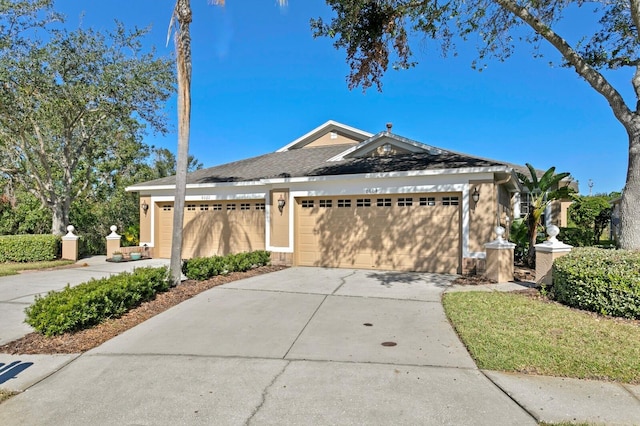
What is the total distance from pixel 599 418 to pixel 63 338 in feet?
20.7

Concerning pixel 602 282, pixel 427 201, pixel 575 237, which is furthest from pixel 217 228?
pixel 575 237

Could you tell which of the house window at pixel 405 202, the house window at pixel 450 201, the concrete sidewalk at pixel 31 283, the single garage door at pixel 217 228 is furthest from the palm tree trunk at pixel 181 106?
the house window at pixel 450 201

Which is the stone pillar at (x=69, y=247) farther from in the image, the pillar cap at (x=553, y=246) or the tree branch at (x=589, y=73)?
the tree branch at (x=589, y=73)

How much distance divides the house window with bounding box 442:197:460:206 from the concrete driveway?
441 centimetres

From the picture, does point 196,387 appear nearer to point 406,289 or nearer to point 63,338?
point 63,338

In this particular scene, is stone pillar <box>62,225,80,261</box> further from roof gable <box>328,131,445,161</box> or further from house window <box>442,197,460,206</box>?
house window <box>442,197,460,206</box>

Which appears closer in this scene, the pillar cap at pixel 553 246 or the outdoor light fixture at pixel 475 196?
the pillar cap at pixel 553 246

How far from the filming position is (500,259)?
8.95m

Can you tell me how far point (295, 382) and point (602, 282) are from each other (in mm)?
5465

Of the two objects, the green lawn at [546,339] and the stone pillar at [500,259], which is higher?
the stone pillar at [500,259]

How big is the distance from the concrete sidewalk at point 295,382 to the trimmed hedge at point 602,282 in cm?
256

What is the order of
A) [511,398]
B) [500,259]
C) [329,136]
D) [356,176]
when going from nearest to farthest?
[511,398] < [500,259] < [356,176] < [329,136]

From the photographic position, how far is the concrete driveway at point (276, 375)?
3150 millimetres

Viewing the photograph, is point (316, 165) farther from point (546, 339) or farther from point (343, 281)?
point (546, 339)
